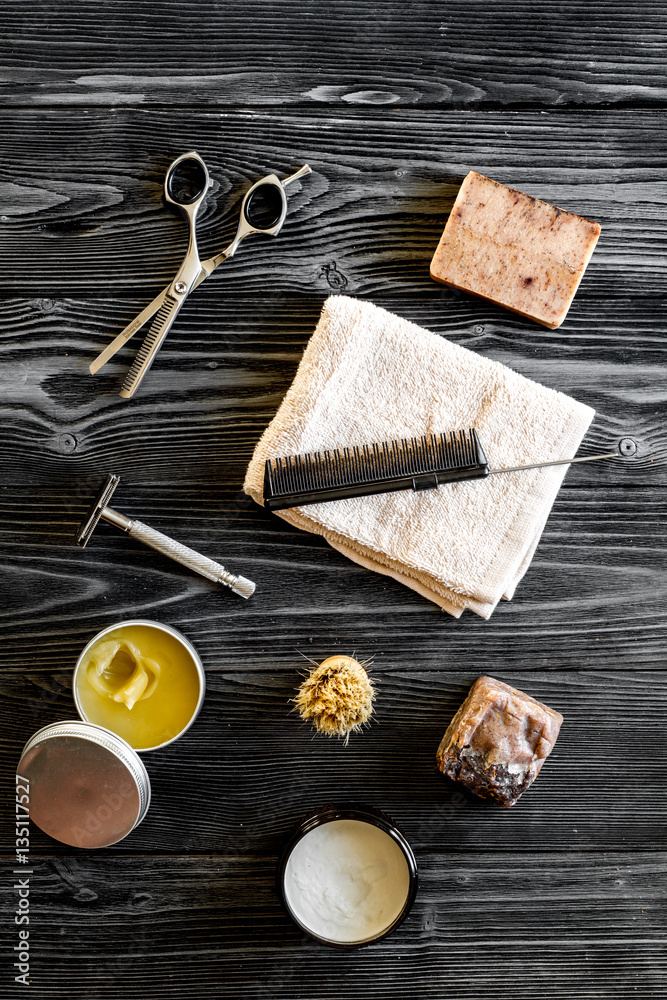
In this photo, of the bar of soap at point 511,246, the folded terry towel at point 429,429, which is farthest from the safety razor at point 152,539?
the bar of soap at point 511,246

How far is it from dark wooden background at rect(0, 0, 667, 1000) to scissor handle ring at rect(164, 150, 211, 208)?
0.02m

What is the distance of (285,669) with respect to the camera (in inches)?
33.3

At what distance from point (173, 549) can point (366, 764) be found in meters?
0.38

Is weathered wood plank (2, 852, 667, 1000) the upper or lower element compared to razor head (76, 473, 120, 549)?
lower

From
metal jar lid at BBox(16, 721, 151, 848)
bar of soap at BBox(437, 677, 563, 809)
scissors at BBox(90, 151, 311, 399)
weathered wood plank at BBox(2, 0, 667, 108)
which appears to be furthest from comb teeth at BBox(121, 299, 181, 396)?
bar of soap at BBox(437, 677, 563, 809)

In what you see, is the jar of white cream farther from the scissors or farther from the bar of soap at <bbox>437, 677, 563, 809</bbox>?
the scissors

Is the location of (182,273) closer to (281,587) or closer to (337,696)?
(281,587)

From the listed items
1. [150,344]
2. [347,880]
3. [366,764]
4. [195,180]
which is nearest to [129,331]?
[150,344]

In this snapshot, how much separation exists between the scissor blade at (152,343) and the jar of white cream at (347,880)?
0.59 m

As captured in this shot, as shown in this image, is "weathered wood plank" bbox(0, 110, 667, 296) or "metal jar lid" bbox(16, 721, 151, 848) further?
"weathered wood plank" bbox(0, 110, 667, 296)

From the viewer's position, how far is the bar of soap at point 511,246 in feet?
2.59

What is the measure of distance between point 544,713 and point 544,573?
176mm

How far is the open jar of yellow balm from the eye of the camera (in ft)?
2.53

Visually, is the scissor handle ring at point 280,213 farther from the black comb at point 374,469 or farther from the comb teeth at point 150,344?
the black comb at point 374,469
